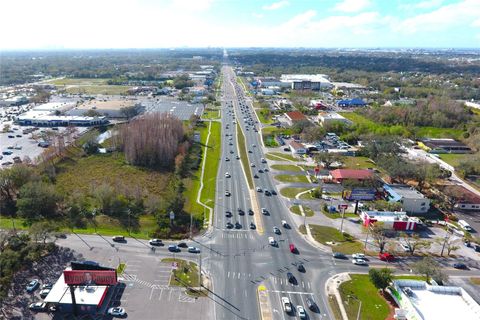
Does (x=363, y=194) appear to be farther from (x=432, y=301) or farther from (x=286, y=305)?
(x=286, y=305)

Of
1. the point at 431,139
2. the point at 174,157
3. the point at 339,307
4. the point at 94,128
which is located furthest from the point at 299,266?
the point at 94,128

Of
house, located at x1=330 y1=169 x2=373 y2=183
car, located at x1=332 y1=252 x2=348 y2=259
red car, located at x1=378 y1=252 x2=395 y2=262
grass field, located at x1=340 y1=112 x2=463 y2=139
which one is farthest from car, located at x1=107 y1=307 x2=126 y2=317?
grass field, located at x1=340 y1=112 x2=463 y2=139

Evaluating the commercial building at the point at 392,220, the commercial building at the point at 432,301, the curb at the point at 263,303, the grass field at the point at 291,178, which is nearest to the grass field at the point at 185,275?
the curb at the point at 263,303

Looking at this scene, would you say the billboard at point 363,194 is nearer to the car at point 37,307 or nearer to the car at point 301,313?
the car at point 301,313

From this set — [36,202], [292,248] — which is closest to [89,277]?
[36,202]

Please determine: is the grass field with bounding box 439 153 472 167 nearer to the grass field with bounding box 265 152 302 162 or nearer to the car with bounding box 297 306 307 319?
the grass field with bounding box 265 152 302 162

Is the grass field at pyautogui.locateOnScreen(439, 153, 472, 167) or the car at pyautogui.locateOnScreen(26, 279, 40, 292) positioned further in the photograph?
the grass field at pyautogui.locateOnScreen(439, 153, 472, 167)
